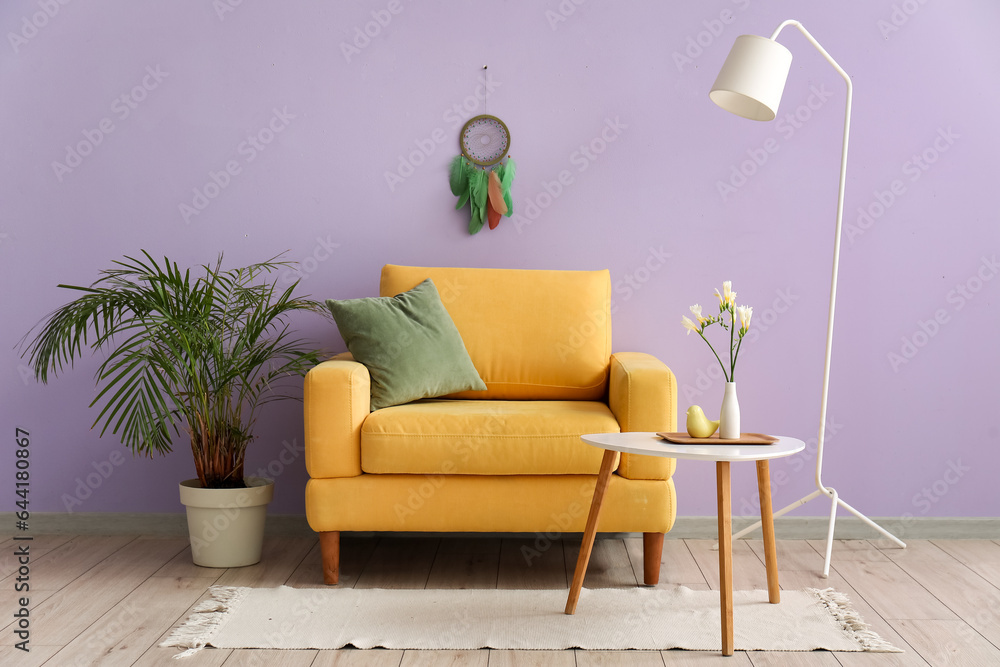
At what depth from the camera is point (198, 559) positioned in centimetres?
261

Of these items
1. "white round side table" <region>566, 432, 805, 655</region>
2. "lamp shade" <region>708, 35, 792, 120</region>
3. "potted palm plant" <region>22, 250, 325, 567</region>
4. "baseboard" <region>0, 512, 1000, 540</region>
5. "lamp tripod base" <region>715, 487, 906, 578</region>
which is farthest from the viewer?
"baseboard" <region>0, 512, 1000, 540</region>

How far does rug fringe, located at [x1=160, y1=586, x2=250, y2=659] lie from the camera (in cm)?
195

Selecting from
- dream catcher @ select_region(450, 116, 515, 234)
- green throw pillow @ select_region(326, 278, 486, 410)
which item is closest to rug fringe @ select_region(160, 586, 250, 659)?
green throw pillow @ select_region(326, 278, 486, 410)

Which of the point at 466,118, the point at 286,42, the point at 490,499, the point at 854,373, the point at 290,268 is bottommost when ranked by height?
the point at 490,499

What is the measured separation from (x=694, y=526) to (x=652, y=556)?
667mm

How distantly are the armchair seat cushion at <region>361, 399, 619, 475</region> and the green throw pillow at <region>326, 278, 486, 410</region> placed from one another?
0.22 metres

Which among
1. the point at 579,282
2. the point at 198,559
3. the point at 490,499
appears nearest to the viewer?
the point at 490,499

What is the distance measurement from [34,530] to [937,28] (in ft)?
12.5

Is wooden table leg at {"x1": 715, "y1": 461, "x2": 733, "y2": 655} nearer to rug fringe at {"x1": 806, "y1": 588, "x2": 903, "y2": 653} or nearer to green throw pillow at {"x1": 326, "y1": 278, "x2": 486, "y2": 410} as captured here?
rug fringe at {"x1": 806, "y1": 588, "x2": 903, "y2": 653}

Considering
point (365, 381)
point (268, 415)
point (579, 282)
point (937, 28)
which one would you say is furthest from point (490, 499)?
point (937, 28)

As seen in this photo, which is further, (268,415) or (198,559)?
(268,415)

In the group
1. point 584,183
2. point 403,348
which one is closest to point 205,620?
point 403,348

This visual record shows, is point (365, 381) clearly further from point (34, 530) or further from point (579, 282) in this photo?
point (34, 530)

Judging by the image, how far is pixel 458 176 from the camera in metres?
3.06
